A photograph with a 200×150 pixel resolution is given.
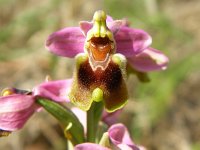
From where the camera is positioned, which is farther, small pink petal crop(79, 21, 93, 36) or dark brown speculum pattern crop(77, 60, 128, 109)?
small pink petal crop(79, 21, 93, 36)

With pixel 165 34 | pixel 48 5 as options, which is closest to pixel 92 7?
pixel 48 5

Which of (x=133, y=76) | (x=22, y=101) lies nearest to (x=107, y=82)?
(x=22, y=101)

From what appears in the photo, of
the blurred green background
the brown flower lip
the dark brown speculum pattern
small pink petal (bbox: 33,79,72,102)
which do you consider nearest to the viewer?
the dark brown speculum pattern

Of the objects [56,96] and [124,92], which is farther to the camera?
[56,96]

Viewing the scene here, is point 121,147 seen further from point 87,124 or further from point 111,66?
point 111,66

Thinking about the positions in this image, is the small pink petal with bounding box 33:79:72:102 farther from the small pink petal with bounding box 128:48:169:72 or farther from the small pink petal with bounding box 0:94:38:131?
the small pink petal with bounding box 128:48:169:72

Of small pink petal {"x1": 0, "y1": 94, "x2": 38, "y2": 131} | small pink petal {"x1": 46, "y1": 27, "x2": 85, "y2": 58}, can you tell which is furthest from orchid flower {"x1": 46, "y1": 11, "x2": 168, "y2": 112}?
small pink petal {"x1": 0, "y1": 94, "x2": 38, "y2": 131}

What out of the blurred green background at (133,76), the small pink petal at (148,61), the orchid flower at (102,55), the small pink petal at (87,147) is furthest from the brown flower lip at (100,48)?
the blurred green background at (133,76)
